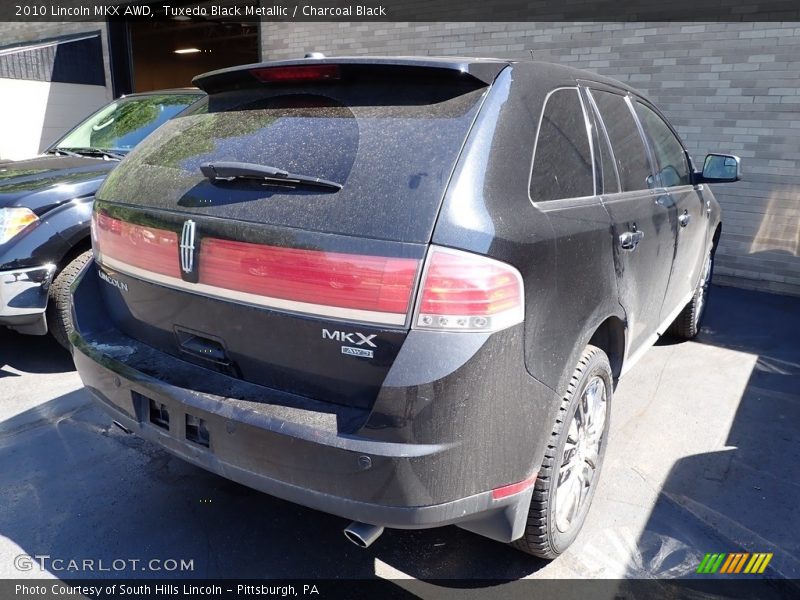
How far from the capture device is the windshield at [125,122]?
469 centimetres

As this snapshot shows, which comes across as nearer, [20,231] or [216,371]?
[216,371]

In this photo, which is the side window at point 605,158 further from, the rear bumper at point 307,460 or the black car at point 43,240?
the black car at point 43,240

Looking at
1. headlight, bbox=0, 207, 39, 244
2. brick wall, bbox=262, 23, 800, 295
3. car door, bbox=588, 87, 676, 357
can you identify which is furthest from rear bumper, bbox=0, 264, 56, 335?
brick wall, bbox=262, 23, 800, 295

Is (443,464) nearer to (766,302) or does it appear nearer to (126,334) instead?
(126,334)

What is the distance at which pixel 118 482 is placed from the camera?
2805mm

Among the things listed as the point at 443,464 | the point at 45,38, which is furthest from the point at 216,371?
the point at 45,38

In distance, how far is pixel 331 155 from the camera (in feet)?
6.26

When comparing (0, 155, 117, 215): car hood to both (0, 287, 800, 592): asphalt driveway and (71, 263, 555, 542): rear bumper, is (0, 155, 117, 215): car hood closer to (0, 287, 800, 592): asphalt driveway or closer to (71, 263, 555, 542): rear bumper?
(0, 287, 800, 592): asphalt driveway

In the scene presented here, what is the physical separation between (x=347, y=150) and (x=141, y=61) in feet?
60.5

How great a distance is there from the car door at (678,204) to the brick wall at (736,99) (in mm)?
2741

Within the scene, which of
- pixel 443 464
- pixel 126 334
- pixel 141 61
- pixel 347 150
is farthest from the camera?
pixel 141 61

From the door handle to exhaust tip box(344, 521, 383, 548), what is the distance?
4.82ft

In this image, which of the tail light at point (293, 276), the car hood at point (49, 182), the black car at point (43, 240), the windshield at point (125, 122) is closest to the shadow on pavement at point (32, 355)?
the black car at point (43, 240)

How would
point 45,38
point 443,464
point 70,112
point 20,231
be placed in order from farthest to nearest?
point 45,38 → point 70,112 → point 20,231 → point 443,464
